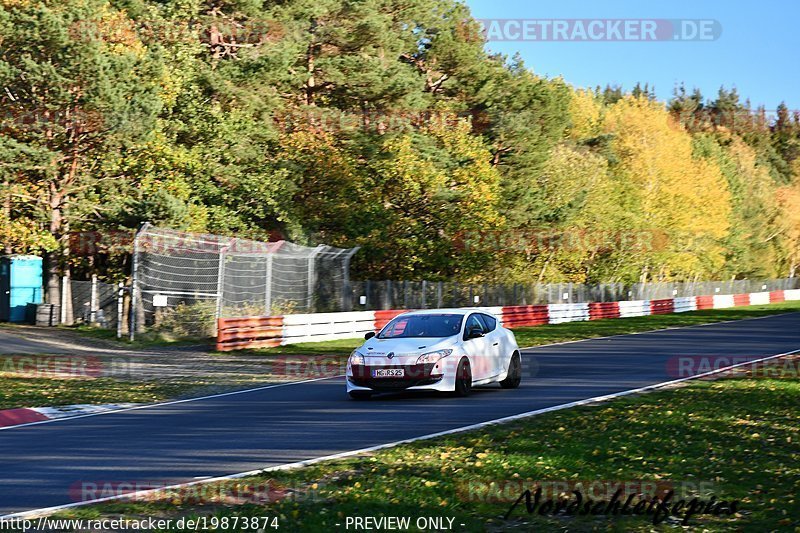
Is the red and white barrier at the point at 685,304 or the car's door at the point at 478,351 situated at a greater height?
the red and white barrier at the point at 685,304

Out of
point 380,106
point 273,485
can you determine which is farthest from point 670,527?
point 380,106

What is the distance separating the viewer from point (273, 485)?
9773 millimetres

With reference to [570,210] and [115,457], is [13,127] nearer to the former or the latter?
[115,457]

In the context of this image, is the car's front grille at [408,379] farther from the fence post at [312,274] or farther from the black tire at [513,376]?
the fence post at [312,274]

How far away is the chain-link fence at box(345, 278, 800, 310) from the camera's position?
149 feet

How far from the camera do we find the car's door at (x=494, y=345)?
19.0 m

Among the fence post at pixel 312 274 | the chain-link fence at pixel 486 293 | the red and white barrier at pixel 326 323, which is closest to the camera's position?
the red and white barrier at pixel 326 323

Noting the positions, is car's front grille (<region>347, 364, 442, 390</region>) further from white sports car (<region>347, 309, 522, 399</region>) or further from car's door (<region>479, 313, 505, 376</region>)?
car's door (<region>479, 313, 505, 376</region>)

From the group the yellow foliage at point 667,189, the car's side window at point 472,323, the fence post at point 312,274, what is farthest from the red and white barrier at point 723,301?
the car's side window at point 472,323

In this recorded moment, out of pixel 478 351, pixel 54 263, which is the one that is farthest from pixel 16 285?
pixel 478 351

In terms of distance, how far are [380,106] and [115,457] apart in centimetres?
4805

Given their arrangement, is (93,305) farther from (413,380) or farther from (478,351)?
(413,380)

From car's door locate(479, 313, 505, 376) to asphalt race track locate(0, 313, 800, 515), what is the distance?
1.46 ft

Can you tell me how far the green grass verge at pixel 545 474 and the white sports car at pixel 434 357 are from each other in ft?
10.4
